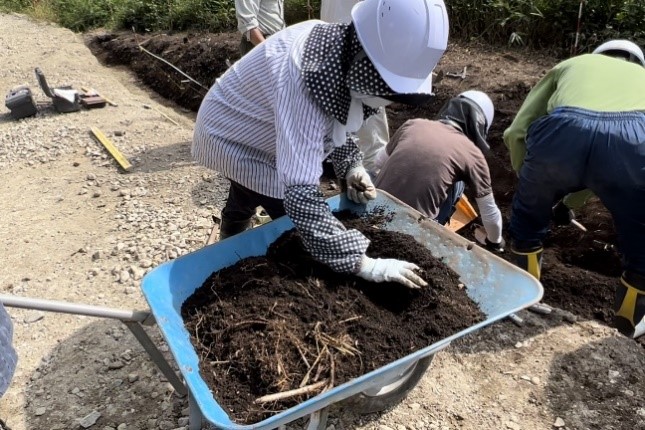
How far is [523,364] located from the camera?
295 cm

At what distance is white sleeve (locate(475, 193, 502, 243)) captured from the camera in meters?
3.18

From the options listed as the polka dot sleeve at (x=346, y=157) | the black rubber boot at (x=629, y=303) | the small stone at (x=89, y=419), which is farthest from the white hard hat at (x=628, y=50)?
the small stone at (x=89, y=419)

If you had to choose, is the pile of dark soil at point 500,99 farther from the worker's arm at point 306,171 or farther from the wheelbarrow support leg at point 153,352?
the wheelbarrow support leg at point 153,352

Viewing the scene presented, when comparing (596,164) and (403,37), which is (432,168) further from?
(403,37)

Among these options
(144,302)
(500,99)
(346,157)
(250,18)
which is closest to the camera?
(346,157)

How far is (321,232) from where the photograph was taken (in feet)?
6.33

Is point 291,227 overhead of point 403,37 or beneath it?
beneath

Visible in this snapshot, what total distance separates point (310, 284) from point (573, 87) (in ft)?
5.95

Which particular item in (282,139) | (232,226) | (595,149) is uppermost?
(282,139)

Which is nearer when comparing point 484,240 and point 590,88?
point 590,88

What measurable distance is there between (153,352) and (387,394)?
1.05 meters

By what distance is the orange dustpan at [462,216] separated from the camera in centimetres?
395

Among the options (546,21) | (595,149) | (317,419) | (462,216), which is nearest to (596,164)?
(595,149)

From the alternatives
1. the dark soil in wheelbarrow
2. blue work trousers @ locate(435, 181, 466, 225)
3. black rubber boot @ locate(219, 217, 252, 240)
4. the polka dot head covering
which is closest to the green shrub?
blue work trousers @ locate(435, 181, 466, 225)
